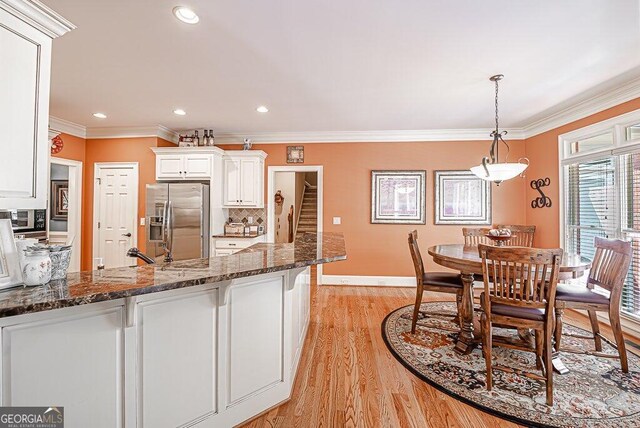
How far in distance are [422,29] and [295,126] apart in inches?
105

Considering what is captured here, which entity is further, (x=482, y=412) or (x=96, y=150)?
(x=96, y=150)

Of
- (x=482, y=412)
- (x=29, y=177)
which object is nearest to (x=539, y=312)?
(x=482, y=412)

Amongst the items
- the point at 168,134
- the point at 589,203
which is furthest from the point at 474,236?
the point at 168,134

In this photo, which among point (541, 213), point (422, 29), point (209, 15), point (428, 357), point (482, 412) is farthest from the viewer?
point (541, 213)

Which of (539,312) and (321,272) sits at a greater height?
(539,312)

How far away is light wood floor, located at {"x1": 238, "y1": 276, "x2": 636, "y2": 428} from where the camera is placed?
167 cm

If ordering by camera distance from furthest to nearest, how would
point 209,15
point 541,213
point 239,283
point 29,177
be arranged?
point 541,213 → point 209,15 → point 239,283 → point 29,177

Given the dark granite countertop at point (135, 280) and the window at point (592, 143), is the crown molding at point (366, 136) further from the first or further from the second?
the dark granite countertop at point (135, 280)

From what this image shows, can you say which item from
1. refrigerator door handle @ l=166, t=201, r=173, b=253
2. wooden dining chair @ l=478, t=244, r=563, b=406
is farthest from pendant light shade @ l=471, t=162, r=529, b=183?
refrigerator door handle @ l=166, t=201, r=173, b=253

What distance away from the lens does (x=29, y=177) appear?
3.82ft

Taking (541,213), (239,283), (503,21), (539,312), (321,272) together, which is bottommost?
(321,272)

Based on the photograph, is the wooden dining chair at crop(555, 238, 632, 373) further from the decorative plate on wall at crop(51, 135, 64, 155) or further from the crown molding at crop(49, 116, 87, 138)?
the crown molding at crop(49, 116, 87, 138)

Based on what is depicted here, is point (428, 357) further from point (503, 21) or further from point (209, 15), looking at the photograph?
point (209, 15)

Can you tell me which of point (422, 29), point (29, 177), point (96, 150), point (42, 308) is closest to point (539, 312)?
point (422, 29)
